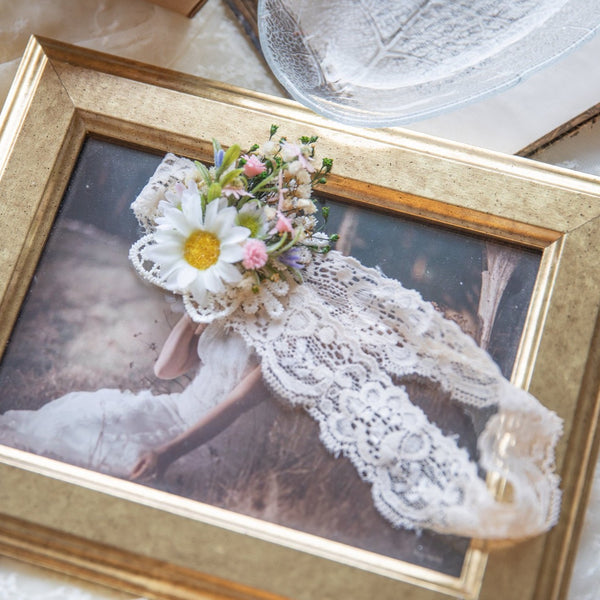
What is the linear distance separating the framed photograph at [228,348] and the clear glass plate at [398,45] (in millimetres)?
50

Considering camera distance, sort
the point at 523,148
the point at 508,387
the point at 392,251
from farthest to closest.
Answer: the point at 523,148 < the point at 392,251 < the point at 508,387

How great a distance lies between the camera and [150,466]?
0.90m

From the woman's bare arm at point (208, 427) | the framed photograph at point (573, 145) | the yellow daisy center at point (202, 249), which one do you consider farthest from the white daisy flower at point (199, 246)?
the framed photograph at point (573, 145)

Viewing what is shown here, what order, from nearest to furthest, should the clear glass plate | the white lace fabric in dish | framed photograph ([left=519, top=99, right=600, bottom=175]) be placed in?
1. the white lace fabric in dish
2. the clear glass plate
3. framed photograph ([left=519, top=99, right=600, bottom=175])

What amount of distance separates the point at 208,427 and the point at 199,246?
233mm

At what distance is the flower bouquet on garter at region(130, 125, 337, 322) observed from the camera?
2.90ft

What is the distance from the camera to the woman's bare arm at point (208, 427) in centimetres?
90

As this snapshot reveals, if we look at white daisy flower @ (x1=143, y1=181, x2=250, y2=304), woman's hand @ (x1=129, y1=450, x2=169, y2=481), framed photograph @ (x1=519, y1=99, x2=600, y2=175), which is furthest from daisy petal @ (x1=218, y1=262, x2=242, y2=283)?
framed photograph @ (x1=519, y1=99, x2=600, y2=175)

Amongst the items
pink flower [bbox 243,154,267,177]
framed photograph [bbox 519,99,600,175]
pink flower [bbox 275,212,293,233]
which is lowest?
pink flower [bbox 275,212,293,233]

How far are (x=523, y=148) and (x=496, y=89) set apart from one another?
0.54 feet

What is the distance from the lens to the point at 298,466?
2.94 ft

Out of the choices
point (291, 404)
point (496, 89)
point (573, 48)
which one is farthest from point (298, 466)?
point (573, 48)

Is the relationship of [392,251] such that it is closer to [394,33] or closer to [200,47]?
[394,33]

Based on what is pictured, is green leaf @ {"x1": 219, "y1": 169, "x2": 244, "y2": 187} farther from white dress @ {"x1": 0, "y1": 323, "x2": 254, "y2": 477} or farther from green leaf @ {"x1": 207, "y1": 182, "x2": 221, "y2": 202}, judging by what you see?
white dress @ {"x1": 0, "y1": 323, "x2": 254, "y2": 477}
